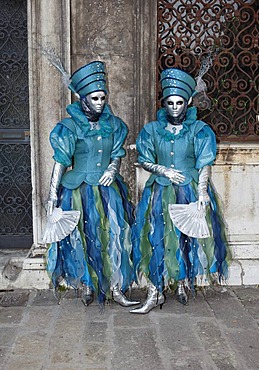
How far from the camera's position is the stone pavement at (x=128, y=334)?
11.2ft

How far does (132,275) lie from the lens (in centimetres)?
433

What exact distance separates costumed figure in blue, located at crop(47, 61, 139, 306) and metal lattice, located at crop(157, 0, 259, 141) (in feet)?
3.39

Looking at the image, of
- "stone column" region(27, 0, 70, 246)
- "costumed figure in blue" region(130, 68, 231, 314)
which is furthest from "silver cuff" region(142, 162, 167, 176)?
"stone column" region(27, 0, 70, 246)

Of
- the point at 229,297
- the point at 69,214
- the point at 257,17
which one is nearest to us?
the point at 69,214

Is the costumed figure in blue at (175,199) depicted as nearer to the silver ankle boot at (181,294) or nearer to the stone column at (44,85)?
the silver ankle boot at (181,294)

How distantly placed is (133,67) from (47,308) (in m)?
2.30

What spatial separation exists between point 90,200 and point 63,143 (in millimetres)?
516

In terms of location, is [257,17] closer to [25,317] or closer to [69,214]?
[69,214]

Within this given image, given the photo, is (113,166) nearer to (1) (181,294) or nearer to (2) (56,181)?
(2) (56,181)

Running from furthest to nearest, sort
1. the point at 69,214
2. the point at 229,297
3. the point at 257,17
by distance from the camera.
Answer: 1. the point at 257,17
2. the point at 229,297
3. the point at 69,214

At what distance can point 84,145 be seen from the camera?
4102 mm

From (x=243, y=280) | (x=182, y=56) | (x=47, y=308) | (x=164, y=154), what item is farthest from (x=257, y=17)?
(x=47, y=308)

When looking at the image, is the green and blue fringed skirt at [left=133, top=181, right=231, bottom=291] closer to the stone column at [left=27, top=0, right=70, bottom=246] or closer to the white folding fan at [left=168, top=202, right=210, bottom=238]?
the white folding fan at [left=168, top=202, right=210, bottom=238]

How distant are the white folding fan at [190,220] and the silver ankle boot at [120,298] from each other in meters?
0.79
